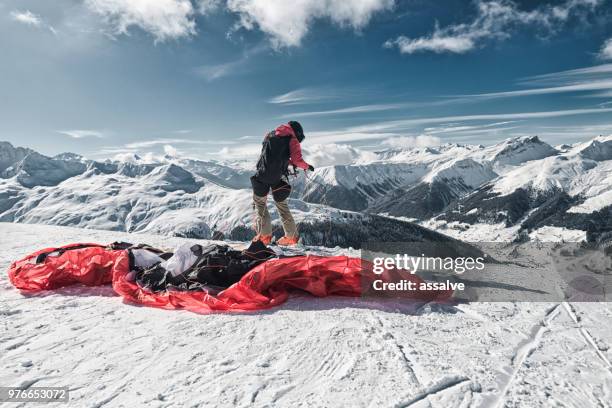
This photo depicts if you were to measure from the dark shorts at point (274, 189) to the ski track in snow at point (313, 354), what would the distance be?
530 centimetres

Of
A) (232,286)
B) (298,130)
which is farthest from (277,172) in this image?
(232,286)

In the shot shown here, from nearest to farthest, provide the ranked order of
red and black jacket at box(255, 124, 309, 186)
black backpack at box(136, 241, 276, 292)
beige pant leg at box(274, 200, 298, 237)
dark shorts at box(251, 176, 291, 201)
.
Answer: black backpack at box(136, 241, 276, 292) < red and black jacket at box(255, 124, 309, 186) < dark shorts at box(251, 176, 291, 201) < beige pant leg at box(274, 200, 298, 237)

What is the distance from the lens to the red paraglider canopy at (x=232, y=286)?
5996mm

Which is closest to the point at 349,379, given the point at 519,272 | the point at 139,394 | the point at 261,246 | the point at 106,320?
the point at 139,394

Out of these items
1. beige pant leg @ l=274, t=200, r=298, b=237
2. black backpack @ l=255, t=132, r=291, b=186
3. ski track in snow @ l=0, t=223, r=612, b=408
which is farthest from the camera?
beige pant leg @ l=274, t=200, r=298, b=237

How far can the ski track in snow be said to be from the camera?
362cm

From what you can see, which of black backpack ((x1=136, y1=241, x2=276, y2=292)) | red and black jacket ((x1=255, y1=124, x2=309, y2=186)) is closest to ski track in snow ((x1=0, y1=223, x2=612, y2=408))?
black backpack ((x1=136, y1=241, x2=276, y2=292))

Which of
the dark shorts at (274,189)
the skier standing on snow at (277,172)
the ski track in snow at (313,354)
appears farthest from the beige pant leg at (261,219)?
the ski track in snow at (313,354)

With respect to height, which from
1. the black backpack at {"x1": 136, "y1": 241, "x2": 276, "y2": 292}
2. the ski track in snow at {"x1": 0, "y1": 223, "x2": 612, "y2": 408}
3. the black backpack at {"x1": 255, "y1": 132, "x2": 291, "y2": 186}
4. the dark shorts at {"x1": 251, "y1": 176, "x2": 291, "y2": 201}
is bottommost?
the ski track in snow at {"x1": 0, "y1": 223, "x2": 612, "y2": 408}

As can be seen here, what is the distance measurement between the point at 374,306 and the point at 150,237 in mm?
10921

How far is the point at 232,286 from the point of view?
6.11 meters

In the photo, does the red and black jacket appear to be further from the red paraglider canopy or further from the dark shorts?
the red paraglider canopy

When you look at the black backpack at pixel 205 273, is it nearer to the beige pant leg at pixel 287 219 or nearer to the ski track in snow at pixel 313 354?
the ski track in snow at pixel 313 354

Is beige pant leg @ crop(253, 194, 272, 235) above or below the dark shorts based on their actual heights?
below
